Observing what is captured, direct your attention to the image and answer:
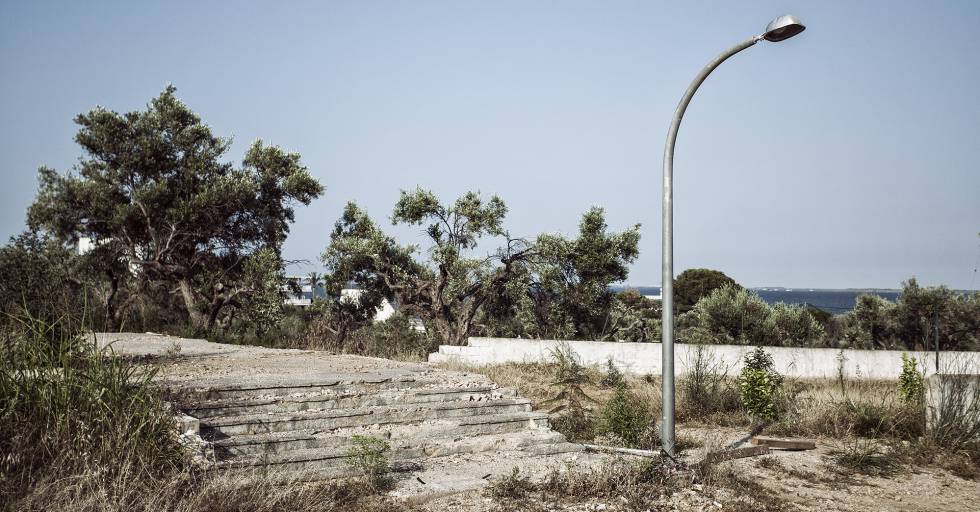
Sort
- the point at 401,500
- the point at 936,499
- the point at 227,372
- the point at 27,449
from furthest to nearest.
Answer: the point at 227,372
the point at 936,499
the point at 401,500
the point at 27,449

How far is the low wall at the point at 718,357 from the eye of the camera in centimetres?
1611

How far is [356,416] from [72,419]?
138 inches

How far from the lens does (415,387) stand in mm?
10148

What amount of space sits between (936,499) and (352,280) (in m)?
16.8

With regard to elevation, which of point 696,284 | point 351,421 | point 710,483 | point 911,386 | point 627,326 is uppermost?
point 696,284

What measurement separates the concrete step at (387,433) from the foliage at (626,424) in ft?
2.83

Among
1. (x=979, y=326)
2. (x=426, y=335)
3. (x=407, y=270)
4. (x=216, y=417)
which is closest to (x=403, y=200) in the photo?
(x=407, y=270)

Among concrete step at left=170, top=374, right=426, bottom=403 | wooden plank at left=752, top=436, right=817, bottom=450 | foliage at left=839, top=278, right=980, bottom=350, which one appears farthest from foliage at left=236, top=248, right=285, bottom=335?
foliage at left=839, top=278, right=980, bottom=350

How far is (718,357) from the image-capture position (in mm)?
16688

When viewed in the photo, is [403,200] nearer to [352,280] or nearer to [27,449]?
[352,280]

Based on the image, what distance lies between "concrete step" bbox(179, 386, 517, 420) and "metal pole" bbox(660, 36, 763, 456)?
324 cm

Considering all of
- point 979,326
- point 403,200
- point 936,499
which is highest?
point 403,200

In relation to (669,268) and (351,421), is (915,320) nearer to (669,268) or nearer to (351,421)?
(669,268)

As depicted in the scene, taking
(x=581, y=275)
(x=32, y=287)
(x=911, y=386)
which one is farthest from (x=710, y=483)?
(x=581, y=275)
